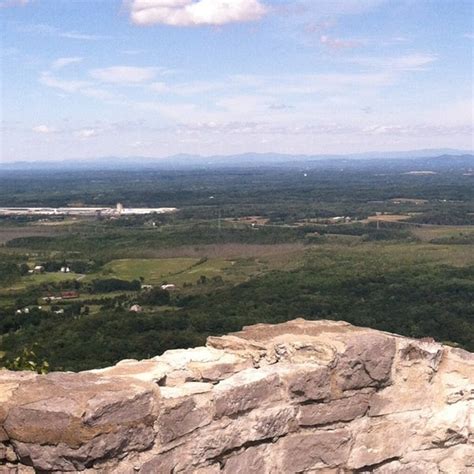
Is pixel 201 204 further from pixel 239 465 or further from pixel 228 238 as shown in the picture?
pixel 239 465

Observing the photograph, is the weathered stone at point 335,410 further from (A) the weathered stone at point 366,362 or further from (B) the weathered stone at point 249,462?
(B) the weathered stone at point 249,462

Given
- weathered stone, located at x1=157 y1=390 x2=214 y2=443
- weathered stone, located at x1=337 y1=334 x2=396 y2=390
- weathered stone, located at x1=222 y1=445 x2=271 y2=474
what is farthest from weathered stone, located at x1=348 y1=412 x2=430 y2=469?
weathered stone, located at x1=157 y1=390 x2=214 y2=443

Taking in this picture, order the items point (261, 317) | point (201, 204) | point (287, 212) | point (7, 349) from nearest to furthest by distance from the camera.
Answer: point (7, 349)
point (261, 317)
point (287, 212)
point (201, 204)

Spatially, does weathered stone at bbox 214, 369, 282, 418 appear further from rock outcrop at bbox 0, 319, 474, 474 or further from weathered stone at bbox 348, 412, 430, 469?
weathered stone at bbox 348, 412, 430, 469

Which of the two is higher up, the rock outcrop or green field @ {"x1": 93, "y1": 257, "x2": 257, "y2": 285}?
the rock outcrop

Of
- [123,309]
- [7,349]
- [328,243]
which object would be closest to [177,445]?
[7,349]
